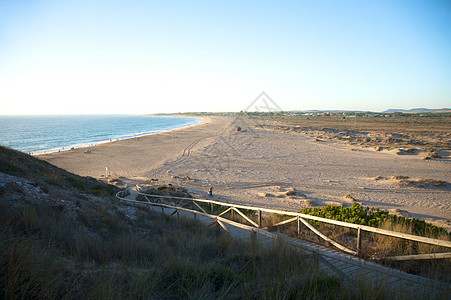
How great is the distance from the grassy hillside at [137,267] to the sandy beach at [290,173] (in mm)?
8791

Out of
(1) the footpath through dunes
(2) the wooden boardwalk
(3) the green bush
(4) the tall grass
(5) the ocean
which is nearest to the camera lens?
(4) the tall grass

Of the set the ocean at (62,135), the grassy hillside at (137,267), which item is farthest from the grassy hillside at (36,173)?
the ocean at (62,135)

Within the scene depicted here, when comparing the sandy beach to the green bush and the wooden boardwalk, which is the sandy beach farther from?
the wooden boardwalk

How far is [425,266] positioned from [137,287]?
14.9 feet

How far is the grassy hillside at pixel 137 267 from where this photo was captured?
2520mm

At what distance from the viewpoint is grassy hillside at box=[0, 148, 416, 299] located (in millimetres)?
2520

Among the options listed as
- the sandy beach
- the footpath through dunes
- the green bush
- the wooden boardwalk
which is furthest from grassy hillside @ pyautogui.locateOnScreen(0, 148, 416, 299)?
the footpath through dunes

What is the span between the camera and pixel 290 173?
65.8 feet

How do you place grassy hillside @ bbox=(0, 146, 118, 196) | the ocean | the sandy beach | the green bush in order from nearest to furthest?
the green bush, grassy hillside @ bbox=(0, 146, 118, 196), the sandy beach, the ocean

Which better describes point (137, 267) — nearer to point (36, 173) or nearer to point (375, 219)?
point (375, 219)

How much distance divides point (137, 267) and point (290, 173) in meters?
18.0

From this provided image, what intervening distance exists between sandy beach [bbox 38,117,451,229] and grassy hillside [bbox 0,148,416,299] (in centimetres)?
879

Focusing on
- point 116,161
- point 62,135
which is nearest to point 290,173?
point 116,161

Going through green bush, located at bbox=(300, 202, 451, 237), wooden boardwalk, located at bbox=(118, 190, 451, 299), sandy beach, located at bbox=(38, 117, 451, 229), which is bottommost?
sandy beach, located at bbox=(38, 117, 451, 229)
